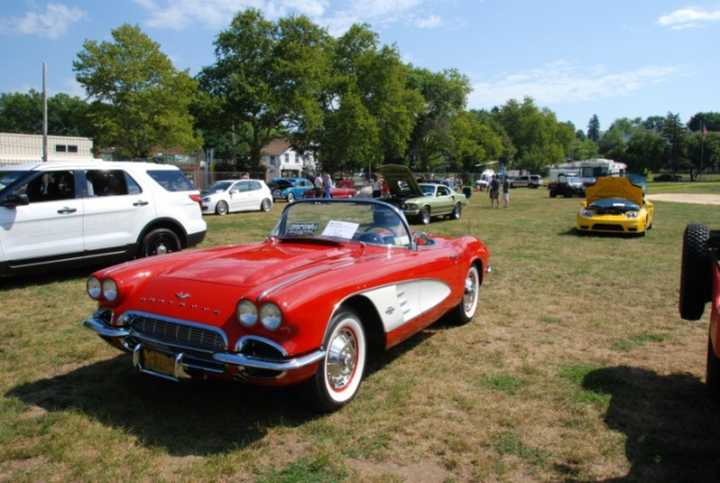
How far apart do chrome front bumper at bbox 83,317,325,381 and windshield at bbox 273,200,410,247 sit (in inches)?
61.0

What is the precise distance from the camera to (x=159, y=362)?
3549 mm

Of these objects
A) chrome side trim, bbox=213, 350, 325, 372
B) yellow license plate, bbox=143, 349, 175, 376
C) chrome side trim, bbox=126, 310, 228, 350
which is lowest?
yellow license plate, bbox=143, 349, 175, 376

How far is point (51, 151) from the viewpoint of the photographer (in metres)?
46.0

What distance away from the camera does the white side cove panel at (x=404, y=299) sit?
13.5 ft

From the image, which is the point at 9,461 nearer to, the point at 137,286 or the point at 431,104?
the point at 137,286

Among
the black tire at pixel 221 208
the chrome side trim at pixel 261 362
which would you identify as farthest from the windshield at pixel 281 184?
the chrome side trim at pixel 261 362

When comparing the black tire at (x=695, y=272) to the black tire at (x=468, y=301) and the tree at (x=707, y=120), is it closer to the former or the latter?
the black tire at (x=468, y=301)

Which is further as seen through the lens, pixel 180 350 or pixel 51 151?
pixel 51 151

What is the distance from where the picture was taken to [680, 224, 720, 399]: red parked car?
3945 mm

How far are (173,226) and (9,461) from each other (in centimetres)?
623

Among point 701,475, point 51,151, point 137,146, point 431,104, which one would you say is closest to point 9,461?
point 701,475

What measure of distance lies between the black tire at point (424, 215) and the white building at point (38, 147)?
34.9 metres

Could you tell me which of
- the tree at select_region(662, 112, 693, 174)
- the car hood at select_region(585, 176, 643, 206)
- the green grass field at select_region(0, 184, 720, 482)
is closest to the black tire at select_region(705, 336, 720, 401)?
the green grass field at select_region(0, 184, 720, 482)

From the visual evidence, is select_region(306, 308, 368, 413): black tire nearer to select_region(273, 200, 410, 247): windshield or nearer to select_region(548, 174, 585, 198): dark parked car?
select_region(273, 200, 410, 247): windshield
